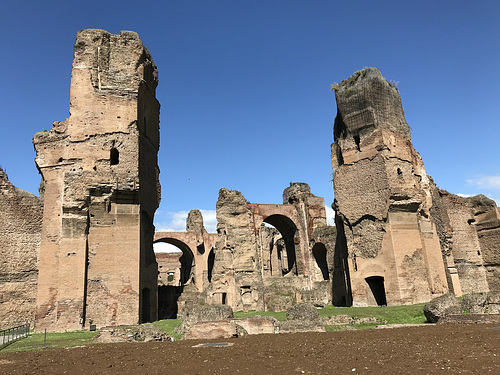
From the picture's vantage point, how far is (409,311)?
Answer: 43.5ft

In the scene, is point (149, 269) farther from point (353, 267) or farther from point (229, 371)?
point (229, 371)

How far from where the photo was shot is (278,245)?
35031mm

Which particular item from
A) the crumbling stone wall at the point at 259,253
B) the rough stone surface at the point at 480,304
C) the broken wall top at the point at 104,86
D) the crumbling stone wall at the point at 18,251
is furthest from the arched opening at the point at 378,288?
the crumbling stone wall at the point at 18,251

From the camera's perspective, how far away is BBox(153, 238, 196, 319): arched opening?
18.8 m

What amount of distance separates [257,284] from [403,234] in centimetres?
776

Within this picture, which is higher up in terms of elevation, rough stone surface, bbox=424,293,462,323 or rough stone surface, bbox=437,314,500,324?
rough stone surface, bbox=424,293,462,323

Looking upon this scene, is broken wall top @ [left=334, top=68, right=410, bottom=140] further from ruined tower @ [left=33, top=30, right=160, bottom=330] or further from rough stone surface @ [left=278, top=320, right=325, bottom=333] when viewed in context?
rough stone surface @ [left=278, top=320, right=325, bottom=333]

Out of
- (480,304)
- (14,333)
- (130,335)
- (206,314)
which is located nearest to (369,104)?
(480,304)

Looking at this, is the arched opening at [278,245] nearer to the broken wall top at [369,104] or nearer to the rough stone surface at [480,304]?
the broken wall top at [369,104]

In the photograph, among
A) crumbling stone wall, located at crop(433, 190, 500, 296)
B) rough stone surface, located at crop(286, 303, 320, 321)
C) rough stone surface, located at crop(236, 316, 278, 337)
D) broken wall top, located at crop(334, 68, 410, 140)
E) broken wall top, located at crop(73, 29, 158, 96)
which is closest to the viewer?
rough stone surface, located at crop(236, 316, 278, 337)

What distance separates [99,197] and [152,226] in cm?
273

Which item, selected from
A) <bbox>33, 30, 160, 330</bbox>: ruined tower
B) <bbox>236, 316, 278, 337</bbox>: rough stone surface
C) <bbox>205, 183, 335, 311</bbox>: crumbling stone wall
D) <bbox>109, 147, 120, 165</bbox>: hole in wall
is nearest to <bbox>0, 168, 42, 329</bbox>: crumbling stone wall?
<bbox>33, 30, 160, 330</bbox>: ruined tower

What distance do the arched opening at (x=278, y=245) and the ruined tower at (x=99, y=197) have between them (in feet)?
40.2

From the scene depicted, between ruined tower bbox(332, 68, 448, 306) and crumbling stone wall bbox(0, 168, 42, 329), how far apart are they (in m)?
13.0
